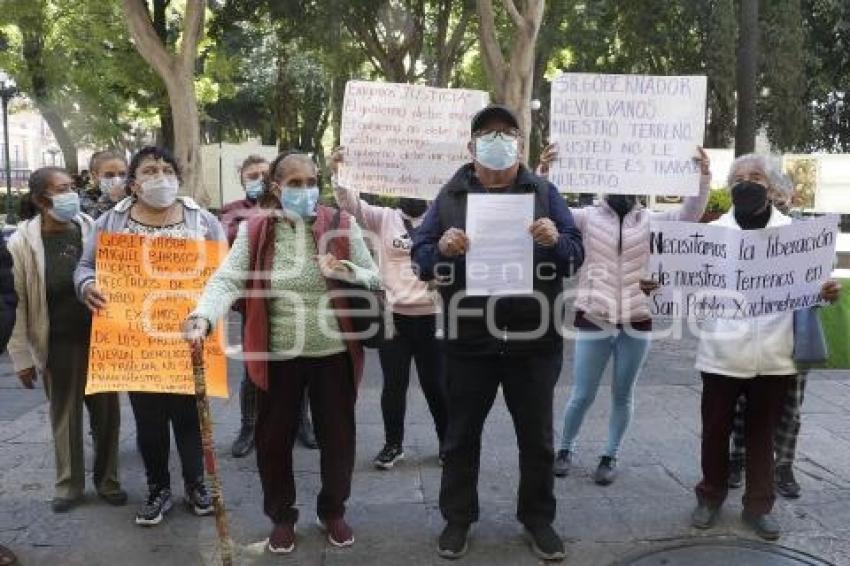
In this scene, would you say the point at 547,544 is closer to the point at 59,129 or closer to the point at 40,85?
the point at 40,85

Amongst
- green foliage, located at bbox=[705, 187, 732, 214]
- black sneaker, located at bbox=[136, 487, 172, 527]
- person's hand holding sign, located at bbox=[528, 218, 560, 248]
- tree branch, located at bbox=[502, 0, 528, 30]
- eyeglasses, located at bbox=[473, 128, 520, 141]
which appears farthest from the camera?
tree branch, located at bbox=[502, 0, 528, 30]

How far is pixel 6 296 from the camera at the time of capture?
3.68 meters

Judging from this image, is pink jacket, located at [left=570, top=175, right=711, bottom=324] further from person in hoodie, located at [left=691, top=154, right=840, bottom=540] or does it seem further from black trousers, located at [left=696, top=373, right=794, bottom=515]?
black trousers, located at [left=696, top=373, right=794, bottom=515]

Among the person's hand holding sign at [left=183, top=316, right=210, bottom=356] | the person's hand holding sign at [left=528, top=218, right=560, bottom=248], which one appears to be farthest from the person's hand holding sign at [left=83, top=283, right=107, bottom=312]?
the person's hand holding sign at [left=528, top=218, right=560, bottom=248]

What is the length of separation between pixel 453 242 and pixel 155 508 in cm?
210

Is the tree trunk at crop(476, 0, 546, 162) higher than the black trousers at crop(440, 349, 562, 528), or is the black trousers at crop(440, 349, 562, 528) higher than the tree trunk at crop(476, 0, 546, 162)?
the tree trunk at crop(476, 0, 546, 162)

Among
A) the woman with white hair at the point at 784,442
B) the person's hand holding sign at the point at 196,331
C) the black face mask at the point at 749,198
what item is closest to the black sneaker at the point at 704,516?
the woman with white hair at the point at 784,442

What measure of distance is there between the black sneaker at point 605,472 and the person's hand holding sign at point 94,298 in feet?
9.15

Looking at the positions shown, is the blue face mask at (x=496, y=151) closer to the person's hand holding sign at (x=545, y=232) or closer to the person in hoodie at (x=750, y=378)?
the person's hand holding sign at (x=545, y=232)

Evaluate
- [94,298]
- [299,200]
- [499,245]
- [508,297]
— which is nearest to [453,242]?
[499,245]

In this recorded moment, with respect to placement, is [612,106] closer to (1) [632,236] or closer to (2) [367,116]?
(1) [632,236]

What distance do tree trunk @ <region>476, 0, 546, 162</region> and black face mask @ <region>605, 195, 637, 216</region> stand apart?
8.68 metres

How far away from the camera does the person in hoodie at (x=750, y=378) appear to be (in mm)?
3918

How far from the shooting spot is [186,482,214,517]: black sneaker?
14.1 feet
